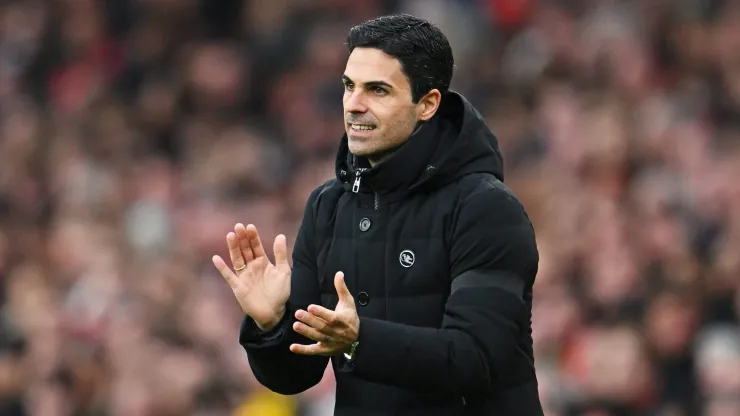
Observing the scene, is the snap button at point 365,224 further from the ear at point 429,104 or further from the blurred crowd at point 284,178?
the blurred crowd at point 284,178

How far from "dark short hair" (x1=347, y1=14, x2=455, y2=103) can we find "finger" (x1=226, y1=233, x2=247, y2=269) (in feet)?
1.89

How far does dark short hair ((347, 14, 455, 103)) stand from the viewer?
406 centimetres

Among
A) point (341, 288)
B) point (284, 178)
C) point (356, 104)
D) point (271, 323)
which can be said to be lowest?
point (284, 178)

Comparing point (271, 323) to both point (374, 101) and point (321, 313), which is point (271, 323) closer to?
point (321, 313)

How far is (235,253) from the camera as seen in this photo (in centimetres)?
414

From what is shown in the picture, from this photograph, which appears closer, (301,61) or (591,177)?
(591,177)

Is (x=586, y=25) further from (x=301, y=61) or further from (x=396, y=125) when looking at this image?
(x=396, y=125)

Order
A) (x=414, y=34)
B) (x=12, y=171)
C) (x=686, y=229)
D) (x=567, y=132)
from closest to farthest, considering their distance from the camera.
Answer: (x=414, y=34)
(x=686, y=229)
(x=567, y=132)
(x=12, y=171)

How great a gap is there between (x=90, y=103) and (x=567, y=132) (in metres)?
3.99

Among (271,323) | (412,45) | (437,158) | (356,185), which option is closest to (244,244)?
(271,323)

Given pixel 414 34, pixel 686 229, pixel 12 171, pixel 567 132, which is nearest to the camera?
pixel 414 34

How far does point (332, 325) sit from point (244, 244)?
496 millimetres

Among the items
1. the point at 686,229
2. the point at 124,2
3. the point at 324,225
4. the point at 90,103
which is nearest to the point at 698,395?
the point at 686,229

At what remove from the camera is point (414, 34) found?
160 inches
